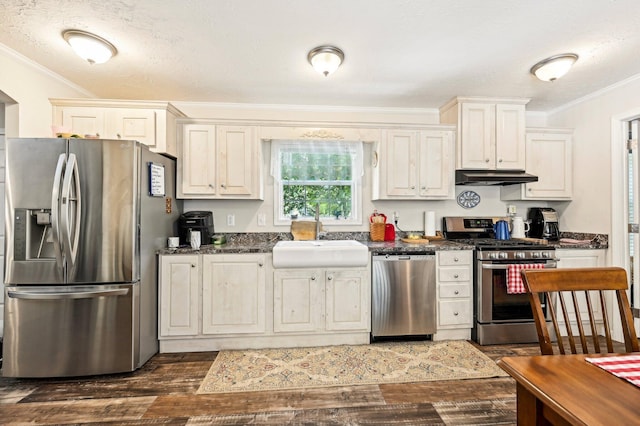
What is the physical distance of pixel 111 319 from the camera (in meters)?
2.33

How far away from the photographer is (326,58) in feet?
7.75

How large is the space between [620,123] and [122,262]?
4.60 m

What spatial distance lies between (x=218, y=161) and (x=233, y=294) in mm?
1306

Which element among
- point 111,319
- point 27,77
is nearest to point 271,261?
point 111,319

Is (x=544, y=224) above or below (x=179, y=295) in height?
above

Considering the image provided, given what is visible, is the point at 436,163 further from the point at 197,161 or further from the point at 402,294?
the point at 197,161

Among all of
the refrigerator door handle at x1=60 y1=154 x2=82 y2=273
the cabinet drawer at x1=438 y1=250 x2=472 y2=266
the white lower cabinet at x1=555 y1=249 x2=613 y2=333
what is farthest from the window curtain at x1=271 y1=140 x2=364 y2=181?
the white lower cabinet at x1=555 y1=249 x2=613 y2=333

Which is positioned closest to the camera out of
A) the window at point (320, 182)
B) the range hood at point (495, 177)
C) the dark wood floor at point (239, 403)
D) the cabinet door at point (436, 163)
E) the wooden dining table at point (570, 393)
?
the wooden dining table at point (570, 393)

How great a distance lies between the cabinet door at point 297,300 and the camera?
2.81 metres

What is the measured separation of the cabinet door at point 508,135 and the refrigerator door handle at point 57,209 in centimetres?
384

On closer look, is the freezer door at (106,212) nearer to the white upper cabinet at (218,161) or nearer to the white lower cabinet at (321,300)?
the white upper cabinet at (218,161)

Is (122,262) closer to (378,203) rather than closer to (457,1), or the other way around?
(378,203)

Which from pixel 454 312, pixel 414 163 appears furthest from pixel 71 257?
pixel 454 312

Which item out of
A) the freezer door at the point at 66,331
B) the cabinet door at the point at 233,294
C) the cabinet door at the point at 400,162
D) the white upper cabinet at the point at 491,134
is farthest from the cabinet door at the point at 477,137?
the freezer door at the point at 66,331
